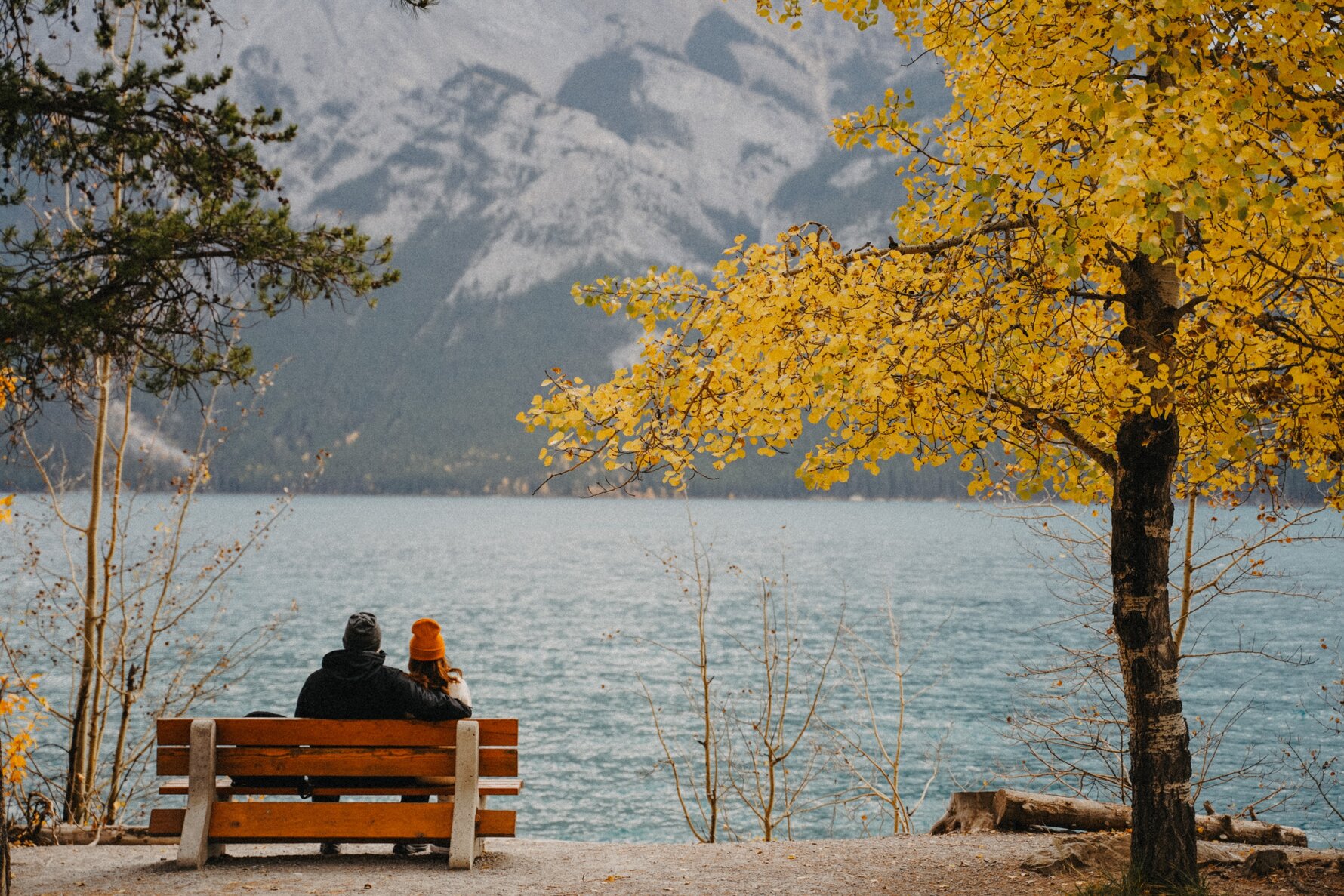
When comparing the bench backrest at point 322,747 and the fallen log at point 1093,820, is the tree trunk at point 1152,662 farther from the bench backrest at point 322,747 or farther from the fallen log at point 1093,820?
the bench backrest at point 322,747

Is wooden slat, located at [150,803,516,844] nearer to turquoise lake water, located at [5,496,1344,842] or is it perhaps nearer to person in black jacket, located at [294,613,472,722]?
person in black jacket, located at [294,613,472,722]

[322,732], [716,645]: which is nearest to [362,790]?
[322,732]

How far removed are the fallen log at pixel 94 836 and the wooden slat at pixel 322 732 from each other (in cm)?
241

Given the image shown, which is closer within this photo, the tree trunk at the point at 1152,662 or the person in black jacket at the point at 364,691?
the tree trunk at the point at 1152,662

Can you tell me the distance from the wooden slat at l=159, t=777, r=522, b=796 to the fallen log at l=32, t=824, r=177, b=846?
215 cm

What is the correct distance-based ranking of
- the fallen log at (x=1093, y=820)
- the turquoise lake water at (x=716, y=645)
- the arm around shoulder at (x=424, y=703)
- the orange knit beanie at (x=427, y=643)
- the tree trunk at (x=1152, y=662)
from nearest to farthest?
the tree trunk at (x=1152, y=662), the arm around shoulder at (x=424, y=703), the orange knit beanie at (x=427, y=643), the fallen log at (x=1093, y=820), the turquoise lake water at (x=716, y=645)

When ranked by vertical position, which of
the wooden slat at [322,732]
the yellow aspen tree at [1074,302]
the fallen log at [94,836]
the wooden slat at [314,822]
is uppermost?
the yellow aspen tree at [1074,302]

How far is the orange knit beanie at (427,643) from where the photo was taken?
21.7 ft

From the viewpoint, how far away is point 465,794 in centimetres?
643

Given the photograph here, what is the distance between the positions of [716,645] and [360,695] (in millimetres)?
37028

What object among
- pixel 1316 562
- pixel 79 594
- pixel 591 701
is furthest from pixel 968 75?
pixel 1316 562

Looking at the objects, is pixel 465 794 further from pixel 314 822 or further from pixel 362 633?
pixel 362 633

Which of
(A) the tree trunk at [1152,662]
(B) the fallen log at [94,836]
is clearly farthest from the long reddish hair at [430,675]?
(A) the tree trunk at [1152,662]

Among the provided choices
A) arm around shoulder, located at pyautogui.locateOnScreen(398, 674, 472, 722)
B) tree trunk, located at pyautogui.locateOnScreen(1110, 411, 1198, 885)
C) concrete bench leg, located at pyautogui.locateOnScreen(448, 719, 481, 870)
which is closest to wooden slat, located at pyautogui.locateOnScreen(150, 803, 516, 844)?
concrete bench leg, located at pyautogui.locateOnScreen(448, 719, 481, 870)
